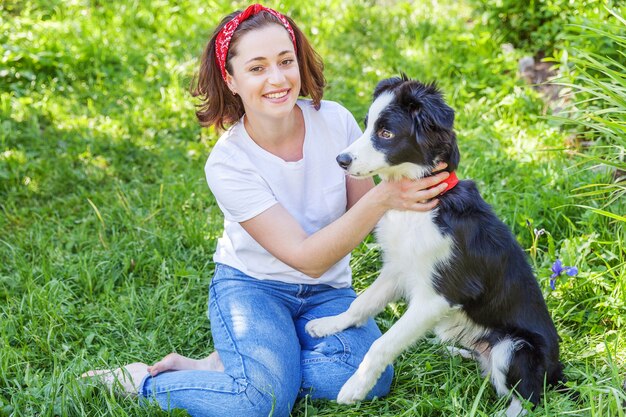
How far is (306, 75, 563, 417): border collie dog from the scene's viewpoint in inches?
97.6

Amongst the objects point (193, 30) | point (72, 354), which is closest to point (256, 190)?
point (72, 354)

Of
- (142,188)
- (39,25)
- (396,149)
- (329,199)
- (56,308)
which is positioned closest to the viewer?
(396,149)

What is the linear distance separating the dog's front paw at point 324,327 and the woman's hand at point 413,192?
0.57 metres

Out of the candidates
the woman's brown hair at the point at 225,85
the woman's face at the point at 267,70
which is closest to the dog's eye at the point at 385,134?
the woman's face at the point at 267,70

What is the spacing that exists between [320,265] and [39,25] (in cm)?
454

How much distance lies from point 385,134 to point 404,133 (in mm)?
68

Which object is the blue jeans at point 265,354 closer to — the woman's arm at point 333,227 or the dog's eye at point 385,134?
the woman's arm at point 333,227

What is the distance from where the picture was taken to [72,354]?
3.10m

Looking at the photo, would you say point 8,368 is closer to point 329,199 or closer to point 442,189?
point 329,199

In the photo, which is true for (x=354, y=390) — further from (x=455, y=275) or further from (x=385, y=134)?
(x=385, y=134)

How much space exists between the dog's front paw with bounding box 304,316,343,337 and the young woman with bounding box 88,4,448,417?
3 centimetres

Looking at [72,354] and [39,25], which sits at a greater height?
[39,25]

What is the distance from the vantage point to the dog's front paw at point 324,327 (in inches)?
115

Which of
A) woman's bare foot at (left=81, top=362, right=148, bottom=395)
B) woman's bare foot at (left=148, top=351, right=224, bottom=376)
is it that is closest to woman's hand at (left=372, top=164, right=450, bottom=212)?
woman's bare foot at (left=148, top=351, right=224, bottom=376)
